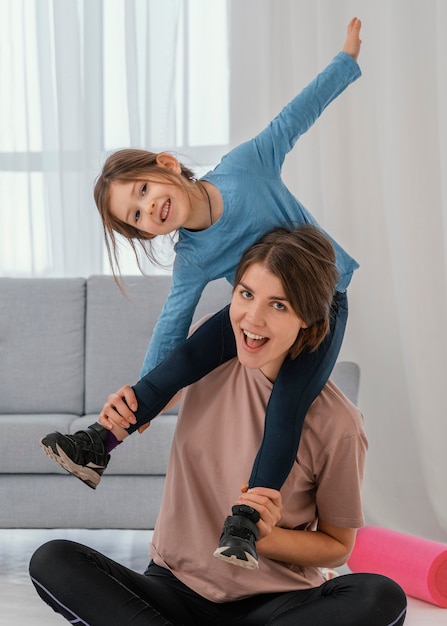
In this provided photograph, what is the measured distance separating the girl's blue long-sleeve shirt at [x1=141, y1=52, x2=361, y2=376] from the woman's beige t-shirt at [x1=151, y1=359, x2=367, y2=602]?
0.29 meters

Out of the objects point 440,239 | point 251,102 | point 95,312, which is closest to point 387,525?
point 440,239

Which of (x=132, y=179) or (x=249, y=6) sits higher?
(x=249, y=6)

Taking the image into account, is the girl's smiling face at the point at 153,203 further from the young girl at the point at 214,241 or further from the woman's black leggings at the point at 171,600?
the woman's black leggings at the point at 171,600

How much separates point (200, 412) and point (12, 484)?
1443 mm

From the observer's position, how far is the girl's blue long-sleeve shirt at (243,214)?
1.98 metres

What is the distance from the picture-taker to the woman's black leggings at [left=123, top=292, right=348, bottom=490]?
1.66 meters

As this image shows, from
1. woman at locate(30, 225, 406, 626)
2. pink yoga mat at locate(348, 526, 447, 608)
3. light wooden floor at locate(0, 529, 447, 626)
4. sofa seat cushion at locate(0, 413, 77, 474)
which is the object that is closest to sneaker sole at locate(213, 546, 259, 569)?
woman at locate(30, 225, 406, 626)

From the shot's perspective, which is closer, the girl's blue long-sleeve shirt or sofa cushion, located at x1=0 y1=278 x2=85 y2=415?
the girl's blue long-sleeve shirt

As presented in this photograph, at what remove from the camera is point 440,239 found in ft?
12.6

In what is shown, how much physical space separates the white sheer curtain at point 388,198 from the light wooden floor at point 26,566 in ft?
3.74

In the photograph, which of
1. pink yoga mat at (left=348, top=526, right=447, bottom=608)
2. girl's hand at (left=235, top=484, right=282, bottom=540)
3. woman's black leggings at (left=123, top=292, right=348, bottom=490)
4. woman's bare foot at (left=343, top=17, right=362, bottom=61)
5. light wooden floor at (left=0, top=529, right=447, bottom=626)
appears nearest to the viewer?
girl's hand at (left=235, top=484, right=282, bottom=540)

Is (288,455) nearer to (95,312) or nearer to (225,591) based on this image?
(225,591)

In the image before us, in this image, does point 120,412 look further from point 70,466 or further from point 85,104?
point 85,104

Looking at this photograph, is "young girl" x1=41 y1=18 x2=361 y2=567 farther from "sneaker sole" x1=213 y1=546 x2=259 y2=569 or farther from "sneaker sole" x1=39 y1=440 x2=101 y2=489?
"sneaker sole" x1=213 y1=546 x2=259 y2=569
